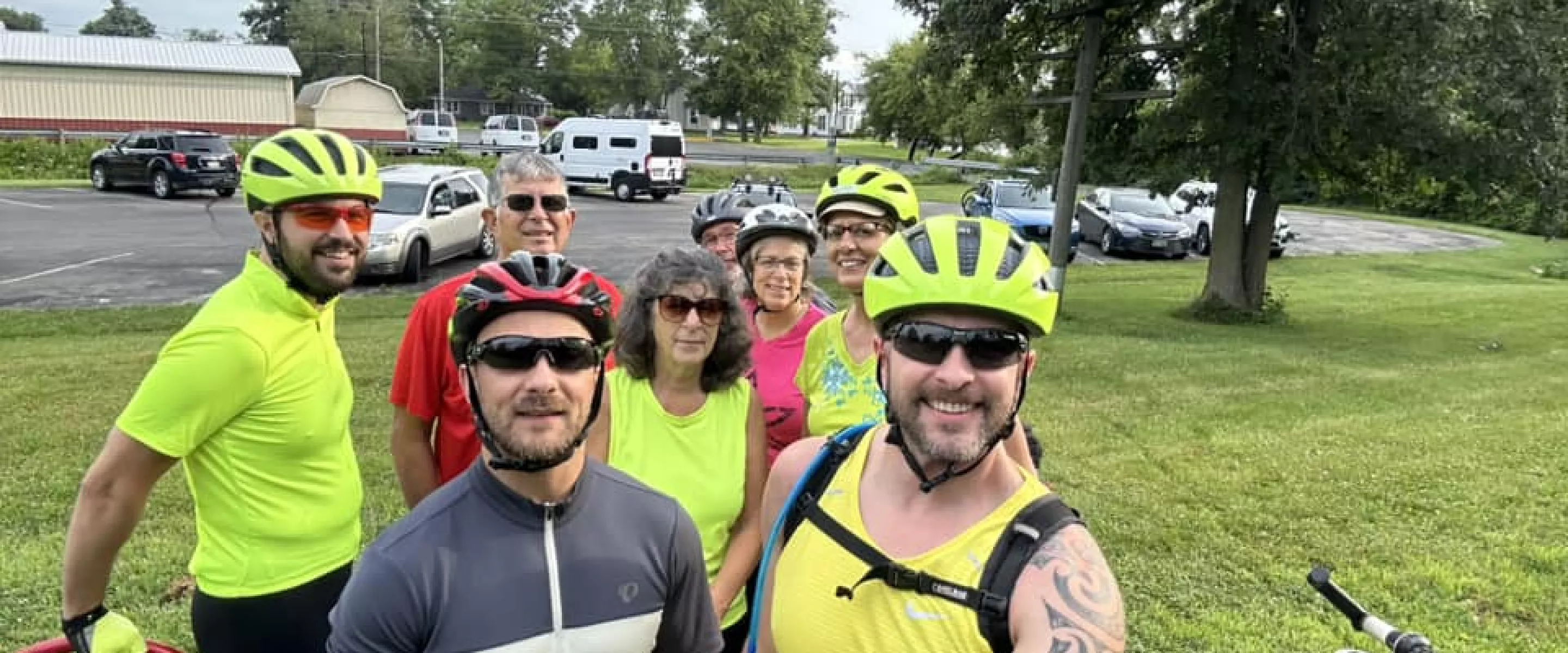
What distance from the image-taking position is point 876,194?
362cm

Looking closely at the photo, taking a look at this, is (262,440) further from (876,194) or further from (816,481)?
(876,194)

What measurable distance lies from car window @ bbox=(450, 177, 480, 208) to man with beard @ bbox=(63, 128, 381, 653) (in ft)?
52.5

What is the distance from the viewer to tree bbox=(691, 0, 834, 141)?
224ft

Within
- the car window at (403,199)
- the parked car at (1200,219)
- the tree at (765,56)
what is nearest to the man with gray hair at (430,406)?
the car window at (403,199)

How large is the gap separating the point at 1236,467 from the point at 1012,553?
627 cm

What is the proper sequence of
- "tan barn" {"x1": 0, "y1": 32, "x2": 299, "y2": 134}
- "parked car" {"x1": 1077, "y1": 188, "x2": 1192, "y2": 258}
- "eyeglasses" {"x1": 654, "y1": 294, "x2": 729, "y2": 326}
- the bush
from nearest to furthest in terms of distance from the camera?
"eyeglasses" {"x1": 654, "y1": 294, "x2": 729, "y2": 326}, "parked car" {"x1": 1077, "y1": 188, "x2": 1192, "y2": 258}, the bush, "tan barn" {"x1": 0, "y1": 32, "x2": 299, "y2": 134}

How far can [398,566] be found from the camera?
1.76m

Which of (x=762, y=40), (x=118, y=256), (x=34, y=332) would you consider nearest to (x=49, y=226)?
(x=118, y=256)

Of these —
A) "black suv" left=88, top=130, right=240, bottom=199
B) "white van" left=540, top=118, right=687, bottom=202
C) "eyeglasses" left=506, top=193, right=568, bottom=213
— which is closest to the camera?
"eyeglasses" left=506, top=193, right=568, bottom=213

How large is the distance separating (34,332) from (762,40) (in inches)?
2390

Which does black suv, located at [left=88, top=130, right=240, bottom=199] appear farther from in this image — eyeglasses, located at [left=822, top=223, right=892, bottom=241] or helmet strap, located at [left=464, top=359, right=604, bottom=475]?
helmet strap, located at [left=464, top=359, right=604, bottom=475]

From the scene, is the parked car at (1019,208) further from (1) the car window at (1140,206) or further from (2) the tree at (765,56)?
(2) the tree at (765,56)

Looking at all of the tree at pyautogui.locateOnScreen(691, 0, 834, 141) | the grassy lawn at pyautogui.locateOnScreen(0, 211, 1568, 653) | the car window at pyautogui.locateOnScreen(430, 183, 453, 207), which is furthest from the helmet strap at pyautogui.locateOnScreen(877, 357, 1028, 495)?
the tree at pyautogui.locateOnScreen(691, 0, 834, 141)

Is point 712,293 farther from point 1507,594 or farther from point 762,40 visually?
point 762,40
